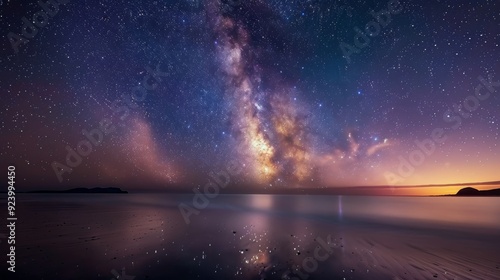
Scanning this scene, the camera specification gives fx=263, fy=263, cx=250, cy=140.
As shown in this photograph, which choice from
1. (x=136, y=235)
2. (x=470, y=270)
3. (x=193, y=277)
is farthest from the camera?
(x=136, y=235)

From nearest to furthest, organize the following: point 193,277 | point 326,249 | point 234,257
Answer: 1. point 193,277
2. point 234,257
3. point 326,249

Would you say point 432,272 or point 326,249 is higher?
point 326,249

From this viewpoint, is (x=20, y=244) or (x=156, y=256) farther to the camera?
(x=20, y=244)

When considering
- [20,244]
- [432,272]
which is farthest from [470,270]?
[20,244]

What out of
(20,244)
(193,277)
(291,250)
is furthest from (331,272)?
(20,244)

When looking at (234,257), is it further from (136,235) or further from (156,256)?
(136,235)

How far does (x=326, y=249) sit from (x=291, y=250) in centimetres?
238

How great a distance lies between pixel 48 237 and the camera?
16734 millimetres

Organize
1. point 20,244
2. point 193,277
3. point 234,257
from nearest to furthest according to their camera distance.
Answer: point 193,277
point 234,257
point 20,244

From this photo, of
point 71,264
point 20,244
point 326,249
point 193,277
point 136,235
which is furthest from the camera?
point 136,235

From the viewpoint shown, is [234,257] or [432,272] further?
[234,257]

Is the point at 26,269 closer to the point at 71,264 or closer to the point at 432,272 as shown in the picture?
the point at 71,264

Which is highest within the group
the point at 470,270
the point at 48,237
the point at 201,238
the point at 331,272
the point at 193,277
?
the point at 48,237

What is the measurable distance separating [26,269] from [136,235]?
831 centimetres
